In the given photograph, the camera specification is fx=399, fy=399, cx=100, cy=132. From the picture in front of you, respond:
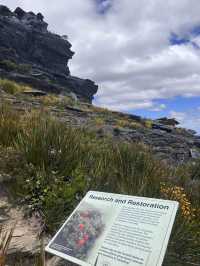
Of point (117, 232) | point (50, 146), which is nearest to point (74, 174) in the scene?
point (50, 146)

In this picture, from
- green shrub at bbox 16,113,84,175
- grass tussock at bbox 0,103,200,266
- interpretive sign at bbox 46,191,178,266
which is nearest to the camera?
interpretive sign at bbox 46,191,178,266

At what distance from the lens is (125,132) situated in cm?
1490

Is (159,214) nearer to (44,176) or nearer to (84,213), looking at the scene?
(84,213)

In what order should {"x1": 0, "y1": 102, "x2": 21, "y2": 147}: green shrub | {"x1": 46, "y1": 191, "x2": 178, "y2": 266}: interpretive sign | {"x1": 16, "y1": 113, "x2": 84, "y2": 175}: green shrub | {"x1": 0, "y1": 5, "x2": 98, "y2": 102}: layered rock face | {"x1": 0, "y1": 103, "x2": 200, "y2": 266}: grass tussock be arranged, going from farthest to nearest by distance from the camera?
1. {"x1": 0, "y1": 5, "x2": 98, "y2": 102}: layered rock face
2. {"x1": 0, "y1": 102, "x2": 21, "y2": 147}: green shrub
3. {"x1": 16, "y1": 113, "x2": 84, "y2": 175}: green shrub
4. {"x1": 0, "y1": 103, "x2": 200, "y2": 266}: grass tussock
5. {"x1": 46, "y1": 191, "x2": 178, "y2": 266}: interpretive sign

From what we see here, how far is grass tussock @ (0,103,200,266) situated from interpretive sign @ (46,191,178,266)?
77cm

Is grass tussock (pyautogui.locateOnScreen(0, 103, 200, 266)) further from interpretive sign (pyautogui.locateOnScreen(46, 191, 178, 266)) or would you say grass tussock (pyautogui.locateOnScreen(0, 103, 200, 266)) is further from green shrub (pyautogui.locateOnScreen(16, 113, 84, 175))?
interpretive sign (pyautogui.locateOnScreen(46, 191, 178, 266))

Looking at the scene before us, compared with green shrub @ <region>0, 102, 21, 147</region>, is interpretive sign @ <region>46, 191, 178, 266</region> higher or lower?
lower

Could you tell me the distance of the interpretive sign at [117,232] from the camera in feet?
10.2

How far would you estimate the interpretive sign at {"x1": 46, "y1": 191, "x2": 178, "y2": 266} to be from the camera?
3094 mm

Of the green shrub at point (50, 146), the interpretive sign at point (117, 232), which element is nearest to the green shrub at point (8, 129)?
the green shrub at point (50, 146)

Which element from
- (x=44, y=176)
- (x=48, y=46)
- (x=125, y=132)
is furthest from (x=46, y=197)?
(x=48, y=46)

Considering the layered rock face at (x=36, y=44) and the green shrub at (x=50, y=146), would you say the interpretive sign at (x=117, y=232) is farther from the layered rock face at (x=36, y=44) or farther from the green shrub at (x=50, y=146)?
the layered rock face at (x=36, y=44)

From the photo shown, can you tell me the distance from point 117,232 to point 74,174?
7.28 feet

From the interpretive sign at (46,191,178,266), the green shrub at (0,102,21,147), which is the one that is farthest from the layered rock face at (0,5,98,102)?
the interpretive sign at (46,191,178,266)
